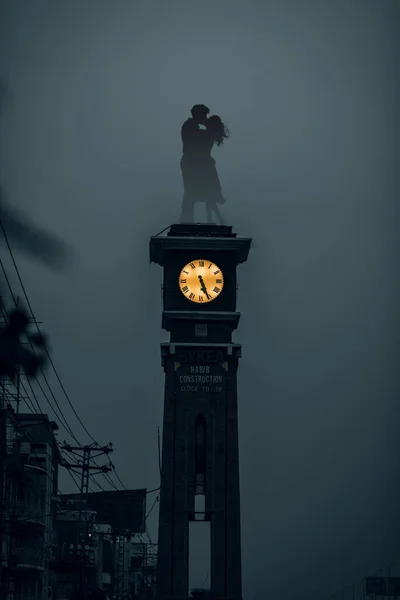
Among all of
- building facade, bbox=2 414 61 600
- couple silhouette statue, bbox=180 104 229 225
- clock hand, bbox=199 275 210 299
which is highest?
couple silhouette statue, bbox=180 104 229 225

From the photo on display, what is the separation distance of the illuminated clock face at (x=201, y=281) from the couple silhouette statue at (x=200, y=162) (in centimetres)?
402

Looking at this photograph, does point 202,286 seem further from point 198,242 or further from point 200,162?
point 200,162

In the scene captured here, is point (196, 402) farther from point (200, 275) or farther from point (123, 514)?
point (123, 514)

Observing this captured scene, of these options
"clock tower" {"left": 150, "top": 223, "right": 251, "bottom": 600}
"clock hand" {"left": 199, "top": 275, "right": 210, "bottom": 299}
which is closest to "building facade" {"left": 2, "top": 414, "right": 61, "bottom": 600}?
"clock tower" {"left": 150, "top": 223, "right": 251, "bottom": 600}

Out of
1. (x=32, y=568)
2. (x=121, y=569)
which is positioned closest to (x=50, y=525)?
(x=32, y=568)

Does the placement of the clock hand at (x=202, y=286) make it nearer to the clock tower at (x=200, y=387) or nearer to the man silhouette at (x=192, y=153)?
the clock tower at (x=200, y=387)

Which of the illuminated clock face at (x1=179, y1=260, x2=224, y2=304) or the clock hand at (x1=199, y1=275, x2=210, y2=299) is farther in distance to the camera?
the clock hand at (x1=199, y1=275, x2=210, y2=299)

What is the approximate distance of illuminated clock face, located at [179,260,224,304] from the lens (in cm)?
8012

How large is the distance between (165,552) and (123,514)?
8384 cm

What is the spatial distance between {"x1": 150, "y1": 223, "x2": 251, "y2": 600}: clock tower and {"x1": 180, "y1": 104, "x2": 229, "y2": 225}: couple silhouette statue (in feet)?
6.38

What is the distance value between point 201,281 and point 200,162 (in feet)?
28.3

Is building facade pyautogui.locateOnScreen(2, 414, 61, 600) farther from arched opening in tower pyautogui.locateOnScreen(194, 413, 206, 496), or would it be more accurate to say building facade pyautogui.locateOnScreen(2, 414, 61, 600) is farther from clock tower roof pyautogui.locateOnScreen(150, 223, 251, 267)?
clock tower roof pyautogui.locateOnScreen(150, 223, 251, 267)

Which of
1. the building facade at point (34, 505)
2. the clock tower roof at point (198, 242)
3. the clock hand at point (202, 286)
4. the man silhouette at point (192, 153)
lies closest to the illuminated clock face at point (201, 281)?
the clock hand at point (202, 286)

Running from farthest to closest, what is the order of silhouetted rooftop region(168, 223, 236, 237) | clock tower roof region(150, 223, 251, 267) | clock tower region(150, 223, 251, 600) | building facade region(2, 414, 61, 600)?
building facade region(2, 414, 61, 600) < silhouetted rooftop region(168, 223, 236, 237) < clock tower roof region(150, 223, 251, 267) < clock tower region(150, 223, 251, 600)
